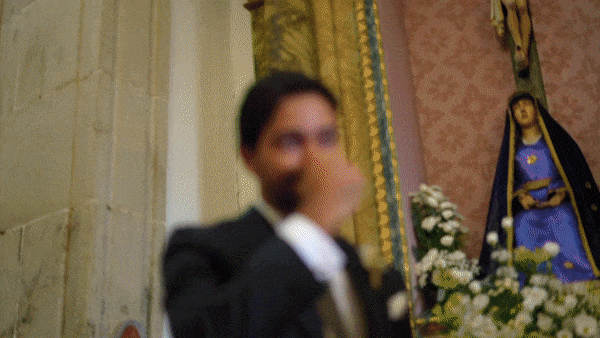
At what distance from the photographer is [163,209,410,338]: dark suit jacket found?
59 centimetres

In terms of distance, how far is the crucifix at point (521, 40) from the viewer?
3.26 meters

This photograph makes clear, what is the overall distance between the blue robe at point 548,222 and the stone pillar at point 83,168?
1752 millimetres

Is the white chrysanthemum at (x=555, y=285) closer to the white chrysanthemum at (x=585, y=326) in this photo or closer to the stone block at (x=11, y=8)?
the white chrysanthemum at (x=585, y=326)

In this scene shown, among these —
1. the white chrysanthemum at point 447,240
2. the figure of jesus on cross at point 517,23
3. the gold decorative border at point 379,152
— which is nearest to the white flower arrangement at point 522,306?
the gold decorative border at point 379,152

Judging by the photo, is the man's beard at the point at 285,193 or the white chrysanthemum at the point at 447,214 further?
the white chrysanthemum at the point at 447,214

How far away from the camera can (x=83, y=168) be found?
1736 mm

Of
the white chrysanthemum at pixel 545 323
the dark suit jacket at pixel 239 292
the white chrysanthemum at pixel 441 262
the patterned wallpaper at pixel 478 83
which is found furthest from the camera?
the patterned wallpaper at pixel 478 83

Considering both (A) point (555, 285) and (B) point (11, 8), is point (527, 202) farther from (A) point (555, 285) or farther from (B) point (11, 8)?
(B) point (11, 8)

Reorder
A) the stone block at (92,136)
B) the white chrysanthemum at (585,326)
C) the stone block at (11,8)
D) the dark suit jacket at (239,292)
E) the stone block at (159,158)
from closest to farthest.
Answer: the dark suit jacket at (239,292)
the white chrysanthemum at (585,326)
the stone block at (92,136)
the stone block at (159,158)
the stone block at (11,8)

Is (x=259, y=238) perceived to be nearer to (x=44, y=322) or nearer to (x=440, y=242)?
(x=44, y=322)

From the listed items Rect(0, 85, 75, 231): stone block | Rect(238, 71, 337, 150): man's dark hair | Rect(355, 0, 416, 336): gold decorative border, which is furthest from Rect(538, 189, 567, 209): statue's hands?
Rect(238, 71, 337, 150): man's dark hair

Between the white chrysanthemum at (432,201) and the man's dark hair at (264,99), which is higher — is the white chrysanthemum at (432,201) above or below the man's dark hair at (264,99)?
above

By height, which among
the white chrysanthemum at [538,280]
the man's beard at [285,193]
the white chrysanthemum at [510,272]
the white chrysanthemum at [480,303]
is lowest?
the white chrysanthemum at [480,303]

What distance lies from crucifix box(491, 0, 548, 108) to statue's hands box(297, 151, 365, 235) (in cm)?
298
